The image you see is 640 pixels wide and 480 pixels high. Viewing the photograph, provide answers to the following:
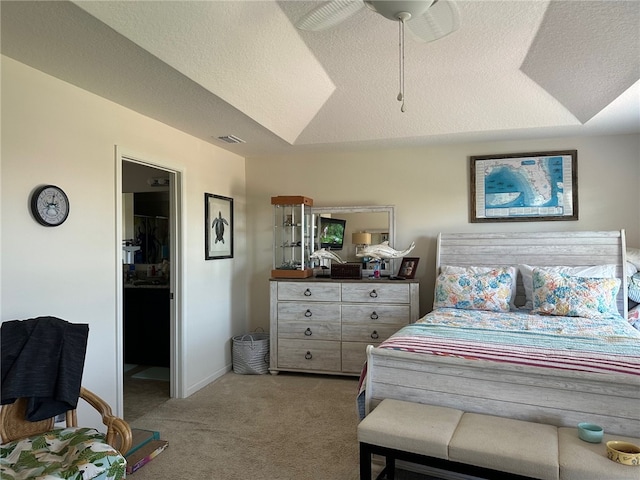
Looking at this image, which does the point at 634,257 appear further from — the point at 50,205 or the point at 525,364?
the point at 50,205

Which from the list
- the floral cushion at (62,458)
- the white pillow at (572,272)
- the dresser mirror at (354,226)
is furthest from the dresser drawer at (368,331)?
the floral cushion at (62,458)

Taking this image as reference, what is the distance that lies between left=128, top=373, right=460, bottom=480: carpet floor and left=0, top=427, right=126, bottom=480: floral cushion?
73cm

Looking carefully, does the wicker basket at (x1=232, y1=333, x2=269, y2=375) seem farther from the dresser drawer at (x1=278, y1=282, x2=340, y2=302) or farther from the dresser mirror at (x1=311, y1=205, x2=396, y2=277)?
the dresser mirror at (x1=311, y1=205, x2=396, y2=277)

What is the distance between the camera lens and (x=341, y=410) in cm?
365

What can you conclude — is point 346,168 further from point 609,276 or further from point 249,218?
point 609,276

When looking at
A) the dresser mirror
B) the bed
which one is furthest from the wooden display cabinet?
the bed

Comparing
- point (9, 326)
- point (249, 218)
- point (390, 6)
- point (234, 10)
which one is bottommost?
point (9, 326)

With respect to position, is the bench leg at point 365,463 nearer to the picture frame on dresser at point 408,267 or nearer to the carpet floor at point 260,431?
the carpet floor at point 260,431

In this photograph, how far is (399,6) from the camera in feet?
5.98

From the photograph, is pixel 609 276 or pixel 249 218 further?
pixel 249 218

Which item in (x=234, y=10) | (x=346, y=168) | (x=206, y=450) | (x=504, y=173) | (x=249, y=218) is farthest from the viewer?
(x=249, y=218)

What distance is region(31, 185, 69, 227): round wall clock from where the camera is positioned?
253cm

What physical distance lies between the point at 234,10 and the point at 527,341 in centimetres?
254

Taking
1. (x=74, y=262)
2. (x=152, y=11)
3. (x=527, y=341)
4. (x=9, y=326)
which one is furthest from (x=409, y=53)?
(x=9, y=326)
